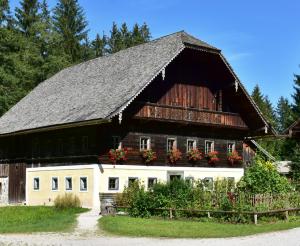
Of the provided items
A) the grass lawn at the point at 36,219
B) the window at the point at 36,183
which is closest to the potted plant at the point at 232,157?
the grass lawn at the point at 36,219

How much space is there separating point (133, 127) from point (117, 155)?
2390mm

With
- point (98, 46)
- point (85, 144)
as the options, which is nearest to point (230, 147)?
point (85, 144)

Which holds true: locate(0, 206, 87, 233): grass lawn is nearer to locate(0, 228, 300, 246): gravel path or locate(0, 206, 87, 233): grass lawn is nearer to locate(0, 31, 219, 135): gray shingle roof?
locate(0, 228, 300, 246): gravel path

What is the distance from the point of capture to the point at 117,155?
32.5 m

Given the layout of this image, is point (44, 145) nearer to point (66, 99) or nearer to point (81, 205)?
point (66, 99)

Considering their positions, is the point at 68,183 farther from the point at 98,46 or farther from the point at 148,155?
the point at 98,46

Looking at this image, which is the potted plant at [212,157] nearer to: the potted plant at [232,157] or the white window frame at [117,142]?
the potted plant at [232,157]

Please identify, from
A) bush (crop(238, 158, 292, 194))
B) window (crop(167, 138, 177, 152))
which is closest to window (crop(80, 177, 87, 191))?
window (crop(167, 138, 177, 152))

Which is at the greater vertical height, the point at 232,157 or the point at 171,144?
the point at 171,144

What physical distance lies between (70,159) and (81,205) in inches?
126

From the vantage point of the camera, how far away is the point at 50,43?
61844mm

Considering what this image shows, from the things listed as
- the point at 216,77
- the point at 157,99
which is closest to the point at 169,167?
the point at 157,99

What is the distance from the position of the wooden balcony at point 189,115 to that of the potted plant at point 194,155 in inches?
73.7

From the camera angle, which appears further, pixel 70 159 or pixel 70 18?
pixel 70 18
